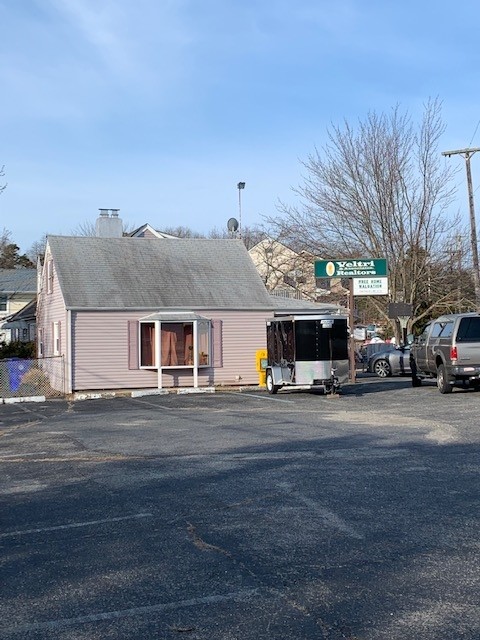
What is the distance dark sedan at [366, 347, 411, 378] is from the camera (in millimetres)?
30438

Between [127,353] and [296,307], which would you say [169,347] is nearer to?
[127,353]

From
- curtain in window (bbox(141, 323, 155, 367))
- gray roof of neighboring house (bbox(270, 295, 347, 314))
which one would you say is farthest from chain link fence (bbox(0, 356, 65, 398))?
gray roof of neighboring house (bbox(270, 295, 347, 314))

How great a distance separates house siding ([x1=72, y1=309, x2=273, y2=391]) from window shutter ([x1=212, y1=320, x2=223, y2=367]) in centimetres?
13

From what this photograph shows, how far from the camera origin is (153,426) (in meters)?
15.4

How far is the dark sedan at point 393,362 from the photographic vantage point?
30.4 metres

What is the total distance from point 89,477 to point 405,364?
2220 centimetres

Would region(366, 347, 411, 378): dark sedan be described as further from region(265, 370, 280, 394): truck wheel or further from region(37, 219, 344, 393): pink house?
region(265, 370, 280, 394): truck wheel

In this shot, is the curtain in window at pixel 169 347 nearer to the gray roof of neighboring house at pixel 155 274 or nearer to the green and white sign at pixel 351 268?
the gray roof of neighboring house at pixel 155 274

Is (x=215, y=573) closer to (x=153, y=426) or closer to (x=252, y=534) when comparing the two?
(x=252, y=534)

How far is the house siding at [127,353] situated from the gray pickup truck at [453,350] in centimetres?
796

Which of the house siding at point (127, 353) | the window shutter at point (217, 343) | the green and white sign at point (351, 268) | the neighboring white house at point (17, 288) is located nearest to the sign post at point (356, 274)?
the green and white sign at point (351, 268)

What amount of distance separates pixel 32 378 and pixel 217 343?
6666mm

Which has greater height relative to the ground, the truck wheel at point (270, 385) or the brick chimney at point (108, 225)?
the brick chimney at point (108, 225)

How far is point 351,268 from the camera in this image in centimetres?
2758
